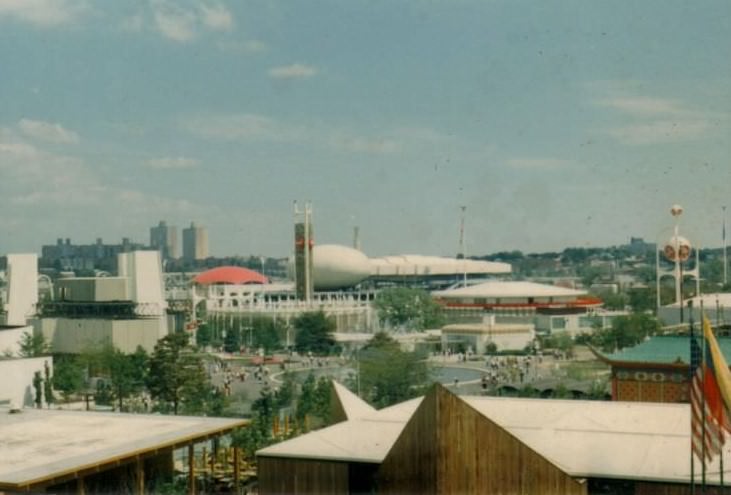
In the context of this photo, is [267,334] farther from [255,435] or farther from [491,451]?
[491,451]

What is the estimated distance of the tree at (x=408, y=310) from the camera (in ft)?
204

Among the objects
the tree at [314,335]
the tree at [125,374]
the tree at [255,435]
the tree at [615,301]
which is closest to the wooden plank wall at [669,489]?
the tree at [255,435]

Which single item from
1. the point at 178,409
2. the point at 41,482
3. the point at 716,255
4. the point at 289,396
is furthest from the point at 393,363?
the point at 716,255

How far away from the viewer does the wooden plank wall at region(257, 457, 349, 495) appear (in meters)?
15.2

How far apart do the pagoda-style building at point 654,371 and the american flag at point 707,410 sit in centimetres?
1099

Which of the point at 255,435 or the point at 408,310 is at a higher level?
the point at 408,310

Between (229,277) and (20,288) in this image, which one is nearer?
(20,288)

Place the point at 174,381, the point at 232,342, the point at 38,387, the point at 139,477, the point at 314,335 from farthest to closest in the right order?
the point at 232,342 < the point at 314,335 < the point at 38,387 < the point at 174,381 < the point at 139,477

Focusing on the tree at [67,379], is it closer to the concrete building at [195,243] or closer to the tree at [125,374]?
the tree at [125,374]

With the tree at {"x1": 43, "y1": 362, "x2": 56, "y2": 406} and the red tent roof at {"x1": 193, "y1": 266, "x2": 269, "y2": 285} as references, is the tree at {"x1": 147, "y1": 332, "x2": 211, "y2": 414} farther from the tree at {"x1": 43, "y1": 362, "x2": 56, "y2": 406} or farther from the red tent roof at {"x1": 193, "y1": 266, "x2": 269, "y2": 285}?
the red tent roof at {"x1": 193, "y1": 266, "x2": 269, "y2": 285}

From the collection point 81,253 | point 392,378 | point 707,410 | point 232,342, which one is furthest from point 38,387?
point 81,253

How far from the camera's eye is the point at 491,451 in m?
13.0

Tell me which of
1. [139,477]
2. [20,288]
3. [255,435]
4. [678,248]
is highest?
[678,248]

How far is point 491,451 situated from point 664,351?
1391 cm
